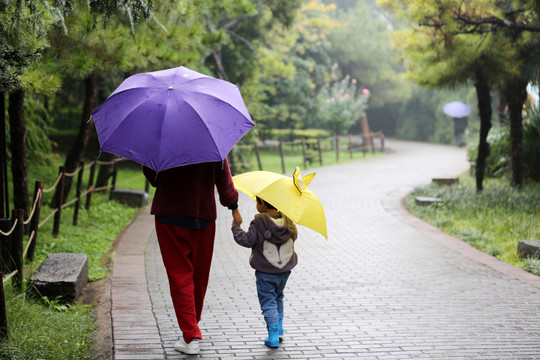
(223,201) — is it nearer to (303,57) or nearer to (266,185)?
(266,185)

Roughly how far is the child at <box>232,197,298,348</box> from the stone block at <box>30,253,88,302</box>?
6.96 feet

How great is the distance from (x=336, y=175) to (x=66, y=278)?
14400mm

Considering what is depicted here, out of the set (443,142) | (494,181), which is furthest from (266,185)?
(443,142)

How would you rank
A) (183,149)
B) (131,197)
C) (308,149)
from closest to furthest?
(183,149) → (131,197) → (308,149)

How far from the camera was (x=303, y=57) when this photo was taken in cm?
3478

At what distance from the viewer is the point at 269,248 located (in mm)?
4625

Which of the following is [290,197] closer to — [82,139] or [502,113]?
[82,139]

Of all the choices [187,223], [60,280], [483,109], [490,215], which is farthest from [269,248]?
[483,109]

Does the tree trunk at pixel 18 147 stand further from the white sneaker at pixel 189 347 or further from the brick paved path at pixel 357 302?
the white sneaker at pixel 189 347

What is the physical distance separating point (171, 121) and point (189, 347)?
157 centimetres

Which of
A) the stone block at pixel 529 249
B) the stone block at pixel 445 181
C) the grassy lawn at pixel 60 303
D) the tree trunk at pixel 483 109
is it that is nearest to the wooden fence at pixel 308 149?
the stone block at pixel 445 181

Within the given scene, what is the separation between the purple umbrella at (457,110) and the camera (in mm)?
34312

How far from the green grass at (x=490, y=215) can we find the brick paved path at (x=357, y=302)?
0.99 feet

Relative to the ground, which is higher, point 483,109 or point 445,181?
point 483,109
